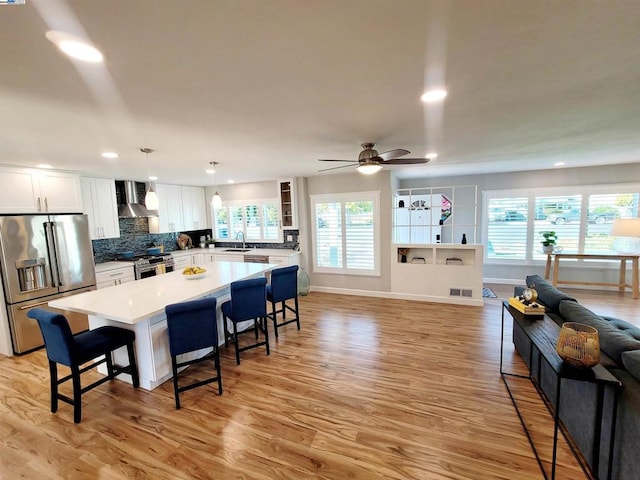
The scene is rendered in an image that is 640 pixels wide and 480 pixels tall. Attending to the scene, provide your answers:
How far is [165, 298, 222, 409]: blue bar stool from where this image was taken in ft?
7.85

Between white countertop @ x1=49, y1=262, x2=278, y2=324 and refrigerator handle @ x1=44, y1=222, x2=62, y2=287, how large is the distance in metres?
0.99

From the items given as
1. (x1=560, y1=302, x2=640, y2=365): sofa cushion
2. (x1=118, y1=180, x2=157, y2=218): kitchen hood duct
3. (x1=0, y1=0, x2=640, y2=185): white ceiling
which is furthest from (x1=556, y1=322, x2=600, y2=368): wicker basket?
(x1=118, y1=180, x2=157, y2=218): kitchen hood duct

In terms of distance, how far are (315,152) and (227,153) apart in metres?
1.09

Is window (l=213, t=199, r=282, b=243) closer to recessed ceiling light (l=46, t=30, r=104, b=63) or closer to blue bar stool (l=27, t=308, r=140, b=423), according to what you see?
blue bar stool (l=27, t=308, r=140, b=423)

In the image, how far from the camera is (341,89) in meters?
1.75

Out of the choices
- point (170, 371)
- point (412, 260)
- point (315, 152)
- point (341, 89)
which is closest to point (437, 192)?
point (412, 260)

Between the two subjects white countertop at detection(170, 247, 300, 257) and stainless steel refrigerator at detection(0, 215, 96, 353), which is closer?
stainless steel refrigerator at detection(0, 215, 96, 353)

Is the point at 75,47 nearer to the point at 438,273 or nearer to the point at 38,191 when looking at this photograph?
the point at 38,191

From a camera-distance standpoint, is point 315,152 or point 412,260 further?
point 412,260

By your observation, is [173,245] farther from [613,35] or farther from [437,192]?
[613,35]

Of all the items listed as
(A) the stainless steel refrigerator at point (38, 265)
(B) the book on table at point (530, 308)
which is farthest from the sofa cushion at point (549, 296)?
(A) the stainless steel refrigerator at point (38, 265)

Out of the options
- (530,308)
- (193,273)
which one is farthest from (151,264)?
(530,308)

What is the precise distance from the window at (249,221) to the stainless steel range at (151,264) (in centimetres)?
157

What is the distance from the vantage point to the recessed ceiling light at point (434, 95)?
181cm
